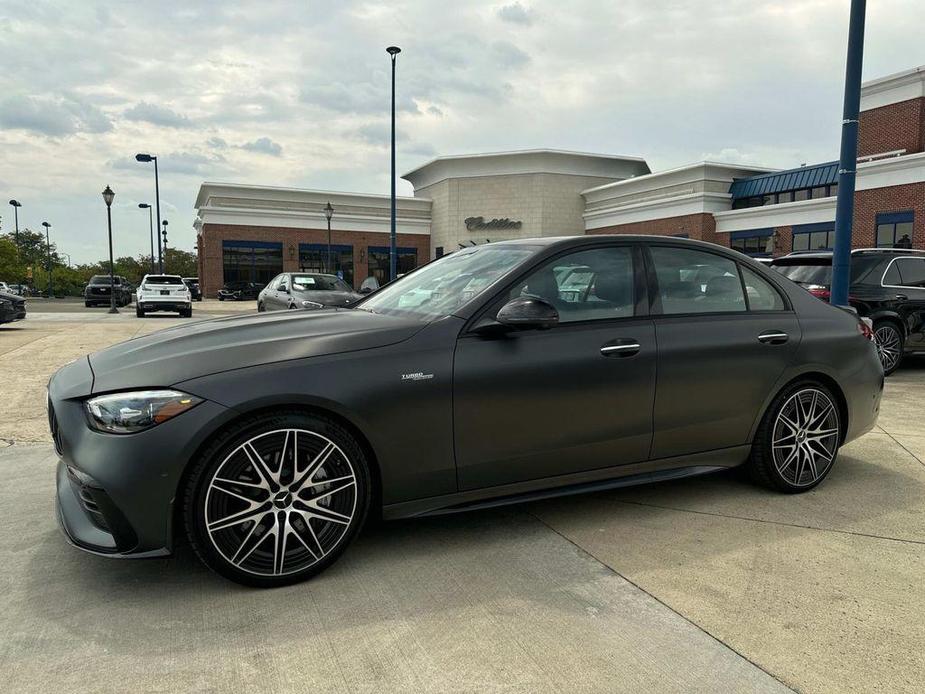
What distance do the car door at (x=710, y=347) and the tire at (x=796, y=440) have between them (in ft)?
0.51

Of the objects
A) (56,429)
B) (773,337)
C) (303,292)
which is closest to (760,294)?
(773,337)

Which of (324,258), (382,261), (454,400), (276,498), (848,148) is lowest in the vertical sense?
(276,498)

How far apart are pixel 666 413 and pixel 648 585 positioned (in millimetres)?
1075

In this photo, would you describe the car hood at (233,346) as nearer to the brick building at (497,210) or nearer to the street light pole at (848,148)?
the street light pole at (848,148)

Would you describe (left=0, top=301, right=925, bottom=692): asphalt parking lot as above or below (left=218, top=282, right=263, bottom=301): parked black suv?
below

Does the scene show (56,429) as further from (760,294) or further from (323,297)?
(323,297)

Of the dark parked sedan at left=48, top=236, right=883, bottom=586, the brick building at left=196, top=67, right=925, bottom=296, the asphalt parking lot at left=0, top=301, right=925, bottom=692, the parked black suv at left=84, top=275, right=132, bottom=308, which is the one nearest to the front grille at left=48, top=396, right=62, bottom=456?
the dark parked sedan at left=48, top=236, right=883, bottom=586

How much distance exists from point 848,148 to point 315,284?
1177 cm

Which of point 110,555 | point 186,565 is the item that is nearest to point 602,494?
point 186,565

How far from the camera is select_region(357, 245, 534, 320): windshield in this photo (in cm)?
363

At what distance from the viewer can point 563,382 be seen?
3.51 meters

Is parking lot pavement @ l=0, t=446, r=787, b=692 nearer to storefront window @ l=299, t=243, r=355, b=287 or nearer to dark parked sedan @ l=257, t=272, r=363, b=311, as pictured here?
dark parked sedan @ l=257, t=272, r=363, b=311

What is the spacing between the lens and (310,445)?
2998 mm

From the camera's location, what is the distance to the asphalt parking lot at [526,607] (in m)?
2.41
